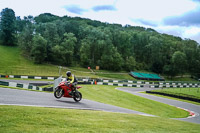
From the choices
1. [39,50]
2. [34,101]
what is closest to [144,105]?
[34,101]

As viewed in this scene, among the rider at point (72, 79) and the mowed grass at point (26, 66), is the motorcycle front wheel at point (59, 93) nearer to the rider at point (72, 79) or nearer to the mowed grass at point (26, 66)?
the rider at point (72, 79)

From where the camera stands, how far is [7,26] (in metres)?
88.4

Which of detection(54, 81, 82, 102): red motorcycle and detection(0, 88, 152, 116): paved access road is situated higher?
detection(54, 81, 82, 102): red motorcycle

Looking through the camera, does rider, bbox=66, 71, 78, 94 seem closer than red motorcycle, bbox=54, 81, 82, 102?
No

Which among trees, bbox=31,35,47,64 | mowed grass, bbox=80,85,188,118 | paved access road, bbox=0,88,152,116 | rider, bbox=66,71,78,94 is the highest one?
trees, bbox=31,35,47,64

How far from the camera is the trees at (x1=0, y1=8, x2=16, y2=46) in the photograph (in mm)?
88012

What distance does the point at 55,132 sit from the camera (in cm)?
544

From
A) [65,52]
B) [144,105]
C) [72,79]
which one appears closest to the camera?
[72,79]

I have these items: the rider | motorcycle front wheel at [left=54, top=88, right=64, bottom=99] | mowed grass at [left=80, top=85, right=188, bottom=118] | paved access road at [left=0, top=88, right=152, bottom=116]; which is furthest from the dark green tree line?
paved access road at [left=0, top=88, right=152, bottom=116]

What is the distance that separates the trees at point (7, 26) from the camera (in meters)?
88.0

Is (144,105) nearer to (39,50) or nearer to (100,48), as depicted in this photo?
(39,50)

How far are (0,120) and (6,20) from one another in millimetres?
93274

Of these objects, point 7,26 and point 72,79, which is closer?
point 72,79

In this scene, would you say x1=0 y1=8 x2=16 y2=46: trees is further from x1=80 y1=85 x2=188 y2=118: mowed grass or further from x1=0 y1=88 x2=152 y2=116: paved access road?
x1=0 y1=88 x2=152 y2=116: paved access road
